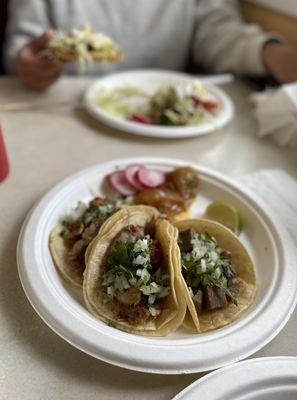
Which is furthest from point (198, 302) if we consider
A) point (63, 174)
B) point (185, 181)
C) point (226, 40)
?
point (226, 40)

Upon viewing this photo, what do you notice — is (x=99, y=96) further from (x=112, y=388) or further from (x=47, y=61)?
(x=112, y=388)

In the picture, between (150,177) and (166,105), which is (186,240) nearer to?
(150,177)

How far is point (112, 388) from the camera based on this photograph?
0.82 m

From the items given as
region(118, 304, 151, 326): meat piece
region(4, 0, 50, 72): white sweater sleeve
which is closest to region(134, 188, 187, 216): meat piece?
region(118, 304, 151, 326): meat piece

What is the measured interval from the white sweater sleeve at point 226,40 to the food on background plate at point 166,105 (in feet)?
1.54

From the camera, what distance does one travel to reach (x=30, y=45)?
1.99 m

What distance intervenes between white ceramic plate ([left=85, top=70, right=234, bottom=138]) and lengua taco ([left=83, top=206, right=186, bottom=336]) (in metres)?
0.73

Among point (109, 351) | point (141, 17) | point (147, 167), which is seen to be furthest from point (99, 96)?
point (109, 351)

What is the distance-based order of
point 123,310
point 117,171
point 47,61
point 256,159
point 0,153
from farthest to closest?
point 47,61 < point 256,159 < point 117,171 < point 0,153 < point 123,310

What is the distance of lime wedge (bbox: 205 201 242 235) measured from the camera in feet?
4.25

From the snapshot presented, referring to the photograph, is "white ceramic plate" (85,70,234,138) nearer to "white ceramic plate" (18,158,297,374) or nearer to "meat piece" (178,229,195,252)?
"white ceramic plate" (18,158,297,374)

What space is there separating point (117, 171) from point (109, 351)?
2.53 ft

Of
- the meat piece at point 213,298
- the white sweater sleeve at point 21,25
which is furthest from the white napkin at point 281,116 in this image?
the white sweater sleeve at point 21,25

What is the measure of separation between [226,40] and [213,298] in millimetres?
2002
